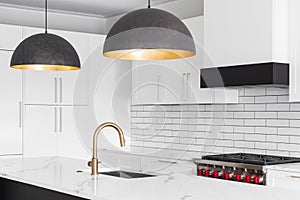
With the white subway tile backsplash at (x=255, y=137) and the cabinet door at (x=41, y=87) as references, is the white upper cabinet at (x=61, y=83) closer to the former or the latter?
the cabinet door at (x=41, y=87)

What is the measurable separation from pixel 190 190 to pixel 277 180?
59.8 inches

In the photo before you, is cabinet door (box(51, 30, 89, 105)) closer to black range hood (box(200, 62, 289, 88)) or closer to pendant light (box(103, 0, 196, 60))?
black range hood (box(200, 62, 289, 88))

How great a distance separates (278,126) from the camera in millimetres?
4539

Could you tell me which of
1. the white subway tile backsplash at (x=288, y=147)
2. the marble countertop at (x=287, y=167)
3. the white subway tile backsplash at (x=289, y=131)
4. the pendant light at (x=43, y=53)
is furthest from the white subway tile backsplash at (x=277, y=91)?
the pendant light at (x=43, y=53)

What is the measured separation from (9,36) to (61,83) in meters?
0.78

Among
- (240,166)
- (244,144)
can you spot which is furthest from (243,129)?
(240,166)

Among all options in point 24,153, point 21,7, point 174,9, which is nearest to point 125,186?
point 24,153

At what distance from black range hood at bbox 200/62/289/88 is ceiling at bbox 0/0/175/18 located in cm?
152

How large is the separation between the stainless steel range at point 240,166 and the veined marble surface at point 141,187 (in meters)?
1.15

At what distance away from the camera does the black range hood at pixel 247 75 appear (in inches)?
159

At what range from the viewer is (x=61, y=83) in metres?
5.62

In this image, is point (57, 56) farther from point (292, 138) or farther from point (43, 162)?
point (292, 138)

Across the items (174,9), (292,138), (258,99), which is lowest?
(292,138)

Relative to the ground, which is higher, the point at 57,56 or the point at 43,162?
the point at 57,56
